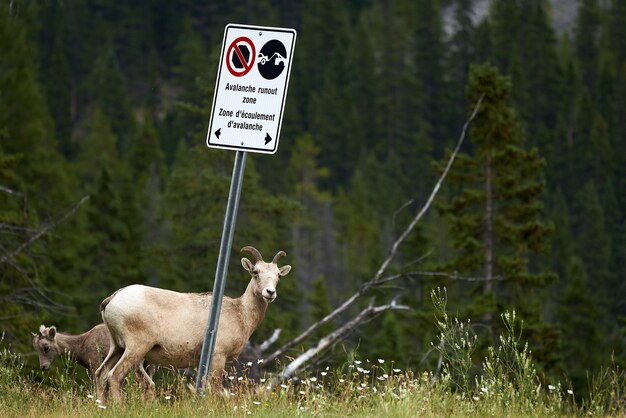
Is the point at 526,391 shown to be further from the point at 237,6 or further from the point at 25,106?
the point at 237,6

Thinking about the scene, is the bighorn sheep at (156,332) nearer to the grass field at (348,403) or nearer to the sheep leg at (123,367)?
the sheep leg at (123,367)

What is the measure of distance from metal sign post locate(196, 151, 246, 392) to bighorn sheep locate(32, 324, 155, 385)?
3.82 metres

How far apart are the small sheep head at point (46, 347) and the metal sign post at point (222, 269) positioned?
5187 mm

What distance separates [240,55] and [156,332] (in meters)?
2.40

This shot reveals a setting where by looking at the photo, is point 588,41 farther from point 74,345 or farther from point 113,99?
point 74,345

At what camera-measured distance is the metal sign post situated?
8.20 metres

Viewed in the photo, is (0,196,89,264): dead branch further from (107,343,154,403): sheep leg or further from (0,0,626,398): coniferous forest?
(107,343,154,403): sheep leg

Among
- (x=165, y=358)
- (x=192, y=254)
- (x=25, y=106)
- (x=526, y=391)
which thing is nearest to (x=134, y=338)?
(x=165, y=358)

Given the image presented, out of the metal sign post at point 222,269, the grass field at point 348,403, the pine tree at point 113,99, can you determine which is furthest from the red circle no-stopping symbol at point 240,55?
the pine tree at point 113,99

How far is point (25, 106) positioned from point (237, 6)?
98179 millimetres

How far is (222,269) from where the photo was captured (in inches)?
324

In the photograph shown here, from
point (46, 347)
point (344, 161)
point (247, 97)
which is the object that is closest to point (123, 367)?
point (247, 97)

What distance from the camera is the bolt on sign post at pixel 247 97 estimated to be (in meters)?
8.34

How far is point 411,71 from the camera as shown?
17362 centimetres
